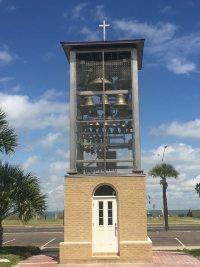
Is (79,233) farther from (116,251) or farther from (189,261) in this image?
(189,261)

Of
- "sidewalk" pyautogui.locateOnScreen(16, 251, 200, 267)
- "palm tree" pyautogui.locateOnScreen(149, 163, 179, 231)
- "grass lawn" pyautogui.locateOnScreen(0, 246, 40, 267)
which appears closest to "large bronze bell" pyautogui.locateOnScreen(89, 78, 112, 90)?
"sidewalk" pyautogui.locateOnScreen(16, 251, 200, 267)

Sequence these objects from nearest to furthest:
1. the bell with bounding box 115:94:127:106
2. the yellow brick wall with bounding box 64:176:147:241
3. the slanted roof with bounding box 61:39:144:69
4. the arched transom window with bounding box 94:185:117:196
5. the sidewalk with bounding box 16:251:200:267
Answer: the sidewalk with bounding box 16:251:200:267, the yellow brick wall with bounding box 64:176:147:241, the arched transom window with bounding box 94:185:117:196, the bell with bounding box 115:94:127:106, the slanted roof with bounding box 61:39:144:69

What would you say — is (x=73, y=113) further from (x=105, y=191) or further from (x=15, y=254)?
(x=15, y=254)

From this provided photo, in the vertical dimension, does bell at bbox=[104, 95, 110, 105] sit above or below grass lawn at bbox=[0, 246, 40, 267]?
above

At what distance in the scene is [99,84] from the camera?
2006 cm

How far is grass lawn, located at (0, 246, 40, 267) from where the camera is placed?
702 inches

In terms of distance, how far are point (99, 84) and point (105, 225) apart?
6.02 meters

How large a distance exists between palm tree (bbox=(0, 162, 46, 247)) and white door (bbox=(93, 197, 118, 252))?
3108 mm

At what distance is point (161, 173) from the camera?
47156 millimetres

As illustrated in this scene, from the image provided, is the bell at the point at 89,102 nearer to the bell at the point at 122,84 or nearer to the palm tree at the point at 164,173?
the bell at the point at 122,84

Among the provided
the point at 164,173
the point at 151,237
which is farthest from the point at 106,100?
the point at 164,173

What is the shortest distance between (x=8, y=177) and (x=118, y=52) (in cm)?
736

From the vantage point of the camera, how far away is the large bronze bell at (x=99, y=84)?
19906 mm

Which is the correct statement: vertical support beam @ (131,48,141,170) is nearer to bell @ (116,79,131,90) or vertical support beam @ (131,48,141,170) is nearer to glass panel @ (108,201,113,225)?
bell @ (116,79,131,90)
